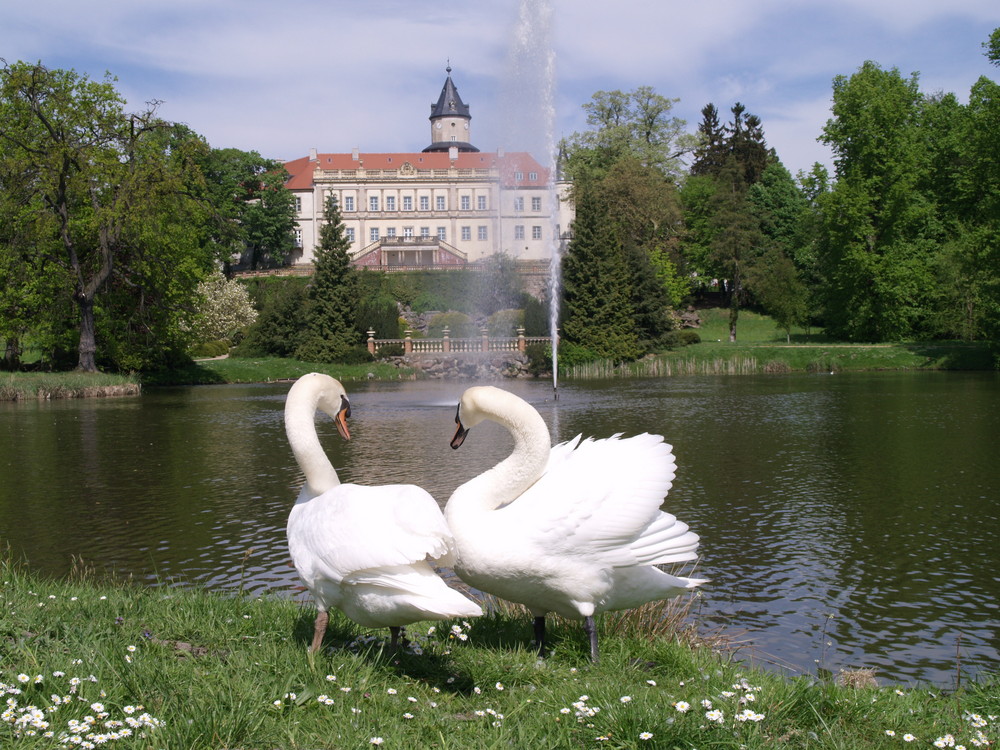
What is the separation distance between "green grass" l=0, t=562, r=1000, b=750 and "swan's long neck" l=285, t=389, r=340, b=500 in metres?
0.93

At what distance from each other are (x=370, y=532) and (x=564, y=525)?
122 cm

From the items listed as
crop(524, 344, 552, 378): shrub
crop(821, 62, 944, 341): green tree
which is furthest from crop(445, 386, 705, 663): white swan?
crop(821, 62, 944, 341): green tree

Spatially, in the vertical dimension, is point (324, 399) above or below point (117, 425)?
above

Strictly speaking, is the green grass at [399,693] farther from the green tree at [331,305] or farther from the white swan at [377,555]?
the green tree at [331,305]

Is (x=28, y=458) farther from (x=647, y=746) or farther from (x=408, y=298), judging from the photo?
(x=408, y=298)

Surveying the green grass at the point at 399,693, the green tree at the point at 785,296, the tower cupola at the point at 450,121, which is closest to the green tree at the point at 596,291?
the green tree at the point at 785,296

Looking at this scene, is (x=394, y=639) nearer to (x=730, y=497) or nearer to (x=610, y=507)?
(x=610, y=507)

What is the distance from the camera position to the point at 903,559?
10.0 meters

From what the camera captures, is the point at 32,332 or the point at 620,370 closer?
the point at 32,332

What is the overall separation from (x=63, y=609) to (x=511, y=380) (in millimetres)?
42843

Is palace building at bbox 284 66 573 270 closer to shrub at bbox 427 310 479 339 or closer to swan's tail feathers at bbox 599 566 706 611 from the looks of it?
shrub at bbox 427 310 479 339

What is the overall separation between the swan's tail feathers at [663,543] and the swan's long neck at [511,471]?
768 millimetres

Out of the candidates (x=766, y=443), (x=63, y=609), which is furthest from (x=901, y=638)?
(x=766, y=443)

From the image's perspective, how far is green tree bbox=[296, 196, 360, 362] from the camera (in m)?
53.6
